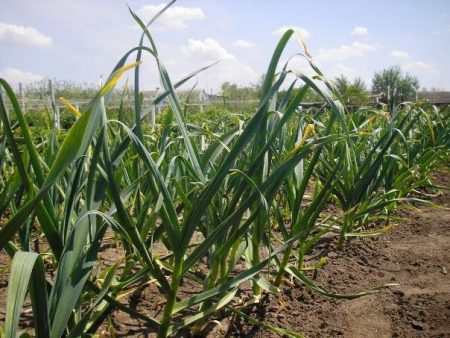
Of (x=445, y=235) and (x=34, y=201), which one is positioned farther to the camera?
(x=445, y=235)

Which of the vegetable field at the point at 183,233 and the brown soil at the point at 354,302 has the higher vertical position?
the vegetable field at the point at 183,233

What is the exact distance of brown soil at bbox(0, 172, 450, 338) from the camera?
1071 millimetres

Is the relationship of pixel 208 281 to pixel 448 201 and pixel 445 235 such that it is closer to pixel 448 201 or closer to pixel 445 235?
pixel 445 235

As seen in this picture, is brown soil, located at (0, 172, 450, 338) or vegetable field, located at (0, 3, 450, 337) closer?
vegetable field, located at (0, 3, 450, 337)

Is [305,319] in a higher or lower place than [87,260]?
lower

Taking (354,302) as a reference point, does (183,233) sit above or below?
above

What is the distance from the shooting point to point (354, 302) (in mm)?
1244

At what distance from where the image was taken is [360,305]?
1224 mm

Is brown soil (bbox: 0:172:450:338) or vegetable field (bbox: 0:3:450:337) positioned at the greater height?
vegetable field (bbox: 0:3:450:337)

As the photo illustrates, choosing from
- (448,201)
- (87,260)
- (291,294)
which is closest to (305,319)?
(291,294)

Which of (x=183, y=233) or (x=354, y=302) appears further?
(x=354, y=302)

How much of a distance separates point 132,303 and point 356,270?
0.85 metres

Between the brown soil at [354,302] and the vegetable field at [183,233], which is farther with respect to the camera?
the brown soil at [354,302]

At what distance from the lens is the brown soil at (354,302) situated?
1.07 metres
